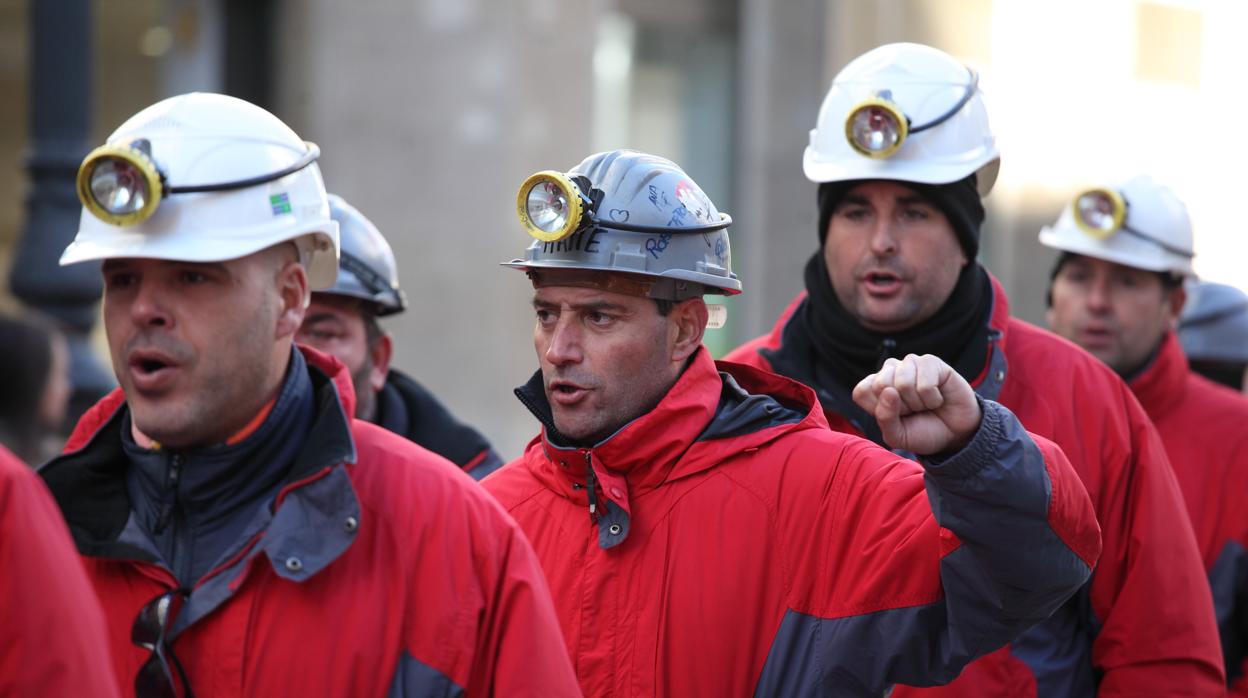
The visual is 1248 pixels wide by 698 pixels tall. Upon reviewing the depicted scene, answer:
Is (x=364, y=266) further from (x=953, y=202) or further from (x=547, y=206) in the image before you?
(x=953, y=202)

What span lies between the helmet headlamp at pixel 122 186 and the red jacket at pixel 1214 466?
3.78 metres

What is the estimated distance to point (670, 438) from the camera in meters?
3.80

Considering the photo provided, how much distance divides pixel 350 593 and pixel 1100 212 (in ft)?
13.7

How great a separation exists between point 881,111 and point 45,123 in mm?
3866

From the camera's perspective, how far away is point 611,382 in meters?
3.89

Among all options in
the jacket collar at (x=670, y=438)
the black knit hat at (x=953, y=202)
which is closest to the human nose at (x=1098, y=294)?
the black knit hat at (x=953, y=202)

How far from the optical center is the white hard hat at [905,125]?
485 centimetres

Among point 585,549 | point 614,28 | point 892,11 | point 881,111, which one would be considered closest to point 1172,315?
point 881,111

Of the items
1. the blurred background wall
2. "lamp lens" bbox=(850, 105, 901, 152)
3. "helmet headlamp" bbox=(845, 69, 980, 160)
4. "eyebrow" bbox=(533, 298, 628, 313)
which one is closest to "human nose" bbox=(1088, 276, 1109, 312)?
the blurred background wall

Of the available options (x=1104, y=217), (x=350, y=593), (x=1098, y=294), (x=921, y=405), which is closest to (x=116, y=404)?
(x=350, y=593)

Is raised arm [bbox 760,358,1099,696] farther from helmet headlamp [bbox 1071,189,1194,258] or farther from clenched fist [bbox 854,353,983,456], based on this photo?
helmet headlamp [bbox 1071,189,1194,258]

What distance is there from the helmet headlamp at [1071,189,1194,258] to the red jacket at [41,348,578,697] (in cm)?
378

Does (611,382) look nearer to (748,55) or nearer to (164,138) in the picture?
(164,138)

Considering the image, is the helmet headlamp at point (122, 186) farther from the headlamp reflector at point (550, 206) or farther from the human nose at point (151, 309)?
the headlamp reflector at point (550, 206)
